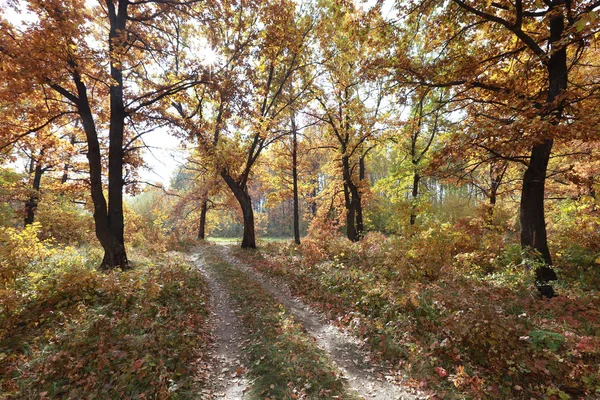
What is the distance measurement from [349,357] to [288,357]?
4.46 feet

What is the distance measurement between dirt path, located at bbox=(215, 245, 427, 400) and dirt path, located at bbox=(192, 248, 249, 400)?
1.70 meters

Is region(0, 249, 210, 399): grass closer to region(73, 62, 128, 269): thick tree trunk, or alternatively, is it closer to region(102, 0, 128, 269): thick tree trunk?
region(73, 62, 128, 269): thick tree trunk

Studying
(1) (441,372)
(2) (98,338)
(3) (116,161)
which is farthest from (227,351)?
(3) (116,161)

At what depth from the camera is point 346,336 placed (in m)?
6.20

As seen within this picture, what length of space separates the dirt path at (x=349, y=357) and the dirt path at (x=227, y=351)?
1699 mm

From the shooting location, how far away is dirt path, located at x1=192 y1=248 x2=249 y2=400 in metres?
4.50

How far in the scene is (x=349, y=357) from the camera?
17.6 feet

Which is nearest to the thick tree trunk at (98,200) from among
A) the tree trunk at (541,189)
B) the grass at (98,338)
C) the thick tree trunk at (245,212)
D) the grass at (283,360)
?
the grass at (98,338)

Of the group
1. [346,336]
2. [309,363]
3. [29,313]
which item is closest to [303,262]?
[346,336]

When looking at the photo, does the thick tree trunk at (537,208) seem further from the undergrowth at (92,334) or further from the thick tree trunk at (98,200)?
the thick tree trunk at (98,200)

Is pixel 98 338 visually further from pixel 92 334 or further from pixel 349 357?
pixel 349 357

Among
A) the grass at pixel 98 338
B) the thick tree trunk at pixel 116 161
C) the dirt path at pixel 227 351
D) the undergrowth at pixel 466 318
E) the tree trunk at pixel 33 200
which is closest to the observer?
the undergrowth at pixel 466 318

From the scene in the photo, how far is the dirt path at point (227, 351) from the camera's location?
450 cm

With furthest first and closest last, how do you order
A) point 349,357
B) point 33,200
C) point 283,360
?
point 33,200
point 349,357
point 283,360
